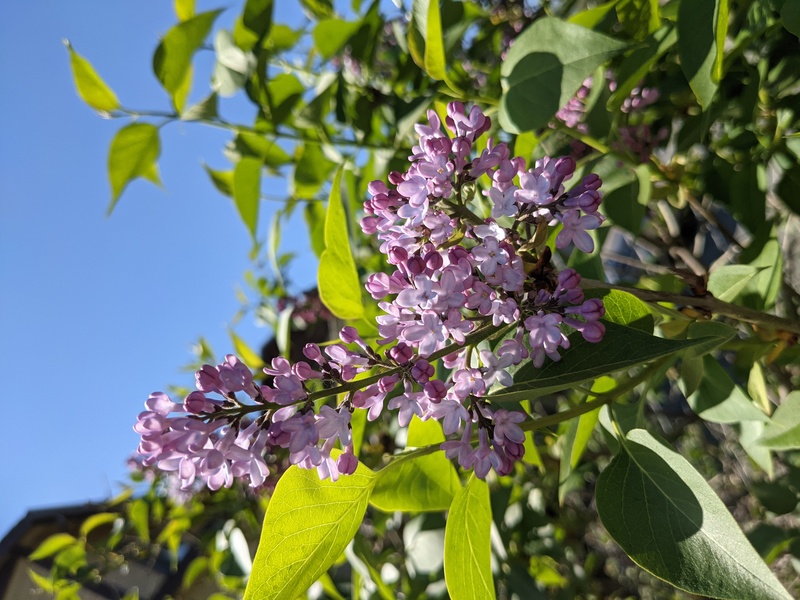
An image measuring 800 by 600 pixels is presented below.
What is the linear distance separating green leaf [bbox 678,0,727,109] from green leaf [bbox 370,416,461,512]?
46 cm

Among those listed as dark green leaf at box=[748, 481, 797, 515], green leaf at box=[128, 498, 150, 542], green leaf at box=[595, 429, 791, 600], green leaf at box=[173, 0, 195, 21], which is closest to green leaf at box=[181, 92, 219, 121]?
green leaf at box=[173, 0, 195, 21]

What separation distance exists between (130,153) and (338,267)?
0.61 metres

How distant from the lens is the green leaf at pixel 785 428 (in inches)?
27.3

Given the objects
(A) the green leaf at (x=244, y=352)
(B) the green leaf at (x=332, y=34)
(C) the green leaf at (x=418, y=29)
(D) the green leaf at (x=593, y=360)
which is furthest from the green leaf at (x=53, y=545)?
(D) the green leaf at (x=593, y=360)

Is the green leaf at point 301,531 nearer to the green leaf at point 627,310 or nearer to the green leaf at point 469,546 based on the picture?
the green leaf at point 469,546

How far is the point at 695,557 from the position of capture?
1.68ft

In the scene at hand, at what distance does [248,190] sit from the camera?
1.18 metres

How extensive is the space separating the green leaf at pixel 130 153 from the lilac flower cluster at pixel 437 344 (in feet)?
2.39

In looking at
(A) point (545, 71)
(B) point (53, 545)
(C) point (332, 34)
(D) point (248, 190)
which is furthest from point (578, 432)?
(B) point (53, 545)

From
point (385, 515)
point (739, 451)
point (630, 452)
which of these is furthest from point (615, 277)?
point (630, 452)

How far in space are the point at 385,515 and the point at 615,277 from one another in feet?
4.48

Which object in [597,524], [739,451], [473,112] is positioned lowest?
[597,524]

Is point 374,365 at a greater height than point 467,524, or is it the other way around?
point 374,365

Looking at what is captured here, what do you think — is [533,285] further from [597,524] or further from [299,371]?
[597,524]
